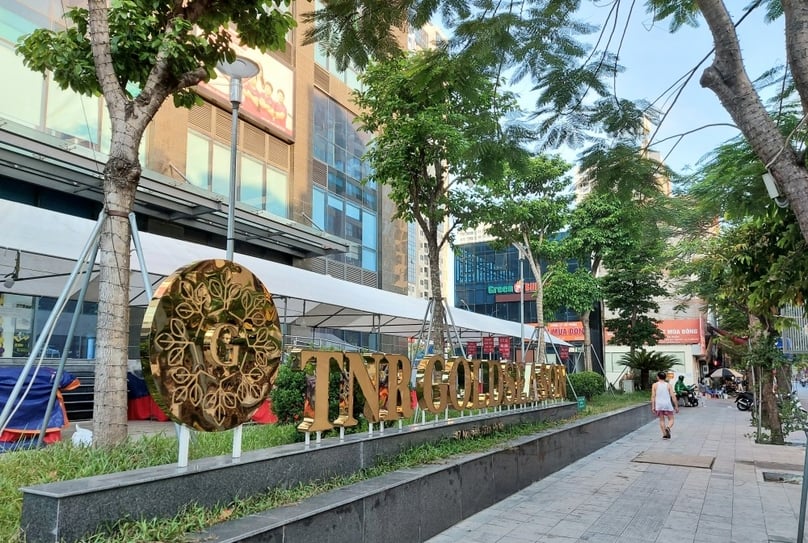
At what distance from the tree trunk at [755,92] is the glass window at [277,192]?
657 inches

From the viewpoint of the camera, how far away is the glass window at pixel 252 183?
18.6 metres

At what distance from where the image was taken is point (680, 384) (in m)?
27.5

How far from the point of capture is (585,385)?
18453 millimetres

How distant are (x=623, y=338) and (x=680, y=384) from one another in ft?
11.0

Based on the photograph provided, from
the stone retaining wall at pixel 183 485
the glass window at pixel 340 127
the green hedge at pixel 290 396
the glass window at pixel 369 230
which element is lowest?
the stone retaining wall at pixel 183 485

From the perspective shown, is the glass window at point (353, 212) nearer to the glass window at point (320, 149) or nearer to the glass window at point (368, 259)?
the glass window at point (368, 259)

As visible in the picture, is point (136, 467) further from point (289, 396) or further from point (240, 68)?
point (240, 68)

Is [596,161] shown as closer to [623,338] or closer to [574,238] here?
[574,238]

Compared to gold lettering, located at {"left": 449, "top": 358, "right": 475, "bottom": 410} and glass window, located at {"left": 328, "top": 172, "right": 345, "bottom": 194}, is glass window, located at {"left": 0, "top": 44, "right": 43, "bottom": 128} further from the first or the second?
glass window, located at {"left": 328, "top": 172, "right": 345, "bottom": 194}

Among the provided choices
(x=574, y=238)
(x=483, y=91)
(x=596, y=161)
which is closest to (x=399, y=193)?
(x=483, y=91)

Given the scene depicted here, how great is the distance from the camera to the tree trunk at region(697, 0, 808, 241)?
385cm

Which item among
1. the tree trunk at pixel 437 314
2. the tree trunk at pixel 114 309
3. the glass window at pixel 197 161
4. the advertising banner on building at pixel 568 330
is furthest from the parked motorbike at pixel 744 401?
the tree trunk at pixel 114 309

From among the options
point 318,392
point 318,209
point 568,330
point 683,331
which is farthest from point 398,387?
point 568,330

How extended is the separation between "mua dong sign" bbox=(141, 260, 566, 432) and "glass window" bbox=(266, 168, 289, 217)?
14255 millimetres
